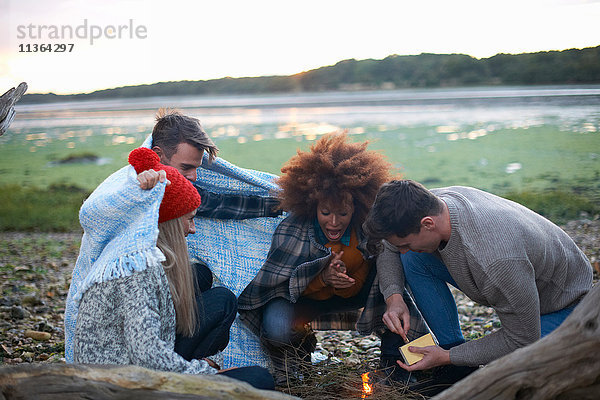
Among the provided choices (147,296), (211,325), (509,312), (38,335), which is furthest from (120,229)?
(38,335)

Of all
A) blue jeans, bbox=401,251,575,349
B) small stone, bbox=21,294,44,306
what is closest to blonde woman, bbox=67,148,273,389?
blue jeans, bbox=401,251,575,349

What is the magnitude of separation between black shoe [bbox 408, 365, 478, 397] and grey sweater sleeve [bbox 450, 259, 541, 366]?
0.38 meters

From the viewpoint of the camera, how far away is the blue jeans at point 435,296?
3.53 m

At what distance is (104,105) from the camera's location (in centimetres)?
5409

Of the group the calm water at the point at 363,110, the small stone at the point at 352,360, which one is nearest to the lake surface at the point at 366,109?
the calm water at the point at 363,110

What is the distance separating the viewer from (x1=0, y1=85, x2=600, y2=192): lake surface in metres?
22.6

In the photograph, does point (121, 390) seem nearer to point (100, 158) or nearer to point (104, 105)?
point (100, 158)

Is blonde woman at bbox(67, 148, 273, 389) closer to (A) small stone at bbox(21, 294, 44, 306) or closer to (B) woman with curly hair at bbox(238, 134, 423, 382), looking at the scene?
(B) woman with curly hair at bbox(238, 134, 423, 382)

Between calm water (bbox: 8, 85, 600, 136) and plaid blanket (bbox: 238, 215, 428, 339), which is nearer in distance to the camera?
plaid blanket (bbox: 238, 215, 428, 339)

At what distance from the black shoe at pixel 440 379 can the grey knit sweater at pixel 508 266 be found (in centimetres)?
39

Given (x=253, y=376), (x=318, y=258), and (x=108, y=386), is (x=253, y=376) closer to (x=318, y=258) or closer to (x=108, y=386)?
(x=108, y=386)

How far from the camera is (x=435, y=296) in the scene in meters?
3.55

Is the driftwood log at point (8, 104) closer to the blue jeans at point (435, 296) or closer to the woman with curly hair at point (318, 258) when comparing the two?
the woman with curly hair at point (318, 258)

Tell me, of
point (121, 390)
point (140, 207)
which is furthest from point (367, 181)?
point (121, 390)
